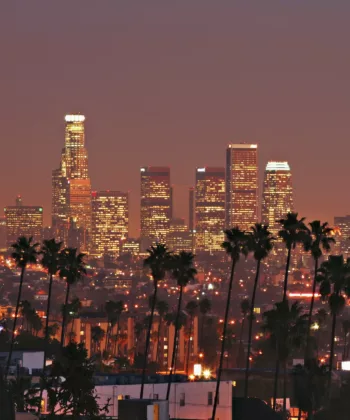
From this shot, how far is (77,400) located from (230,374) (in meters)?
69.5

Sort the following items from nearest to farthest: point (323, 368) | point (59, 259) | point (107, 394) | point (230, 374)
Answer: point (107, 394)
point (323, 368)
point (59, 259)
point (230, 374)

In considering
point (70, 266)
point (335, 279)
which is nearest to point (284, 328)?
point (335, 279)

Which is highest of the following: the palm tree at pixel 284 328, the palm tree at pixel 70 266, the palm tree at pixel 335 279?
the palm tree at pixel 70 266

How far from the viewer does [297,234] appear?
117 metres

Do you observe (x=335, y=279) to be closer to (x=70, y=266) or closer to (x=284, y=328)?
(x=284, y=328)

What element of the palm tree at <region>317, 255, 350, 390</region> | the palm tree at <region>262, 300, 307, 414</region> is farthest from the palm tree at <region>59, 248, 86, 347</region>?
the palm tree at <region>317, 255, 350, 390</region>

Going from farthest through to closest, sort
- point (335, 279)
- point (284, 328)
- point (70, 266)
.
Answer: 1. point (70, 266)
2. point (284, 328)
3. point (335, 279)

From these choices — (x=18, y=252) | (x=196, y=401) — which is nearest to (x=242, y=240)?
(x=196, y=401)

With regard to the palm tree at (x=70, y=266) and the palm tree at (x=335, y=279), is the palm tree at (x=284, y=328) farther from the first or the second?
the palm tree at (x=70, y=266)

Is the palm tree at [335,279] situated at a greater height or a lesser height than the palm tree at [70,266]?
lesser

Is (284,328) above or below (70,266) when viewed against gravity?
below

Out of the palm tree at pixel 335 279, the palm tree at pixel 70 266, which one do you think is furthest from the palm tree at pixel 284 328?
the palm tree at pixel 70 266

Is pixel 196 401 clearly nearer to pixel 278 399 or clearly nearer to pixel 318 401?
Answer: pixel 318 401

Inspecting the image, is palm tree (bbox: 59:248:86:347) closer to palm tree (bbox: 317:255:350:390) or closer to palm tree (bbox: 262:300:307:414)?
palm tree (bbox: 262:300:307:414)
